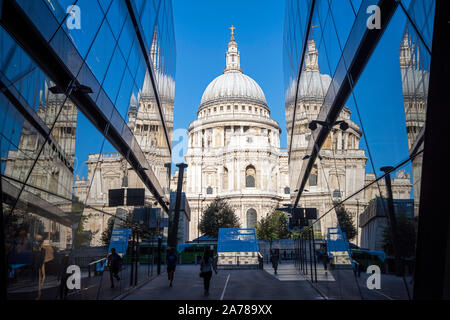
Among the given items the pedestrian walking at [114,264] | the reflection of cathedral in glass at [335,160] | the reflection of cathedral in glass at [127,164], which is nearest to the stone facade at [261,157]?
the reflection of cathedral in glass at [335,160]

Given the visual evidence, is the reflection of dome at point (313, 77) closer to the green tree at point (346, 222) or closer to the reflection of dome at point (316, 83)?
the reflection of dome at point (316, 83)

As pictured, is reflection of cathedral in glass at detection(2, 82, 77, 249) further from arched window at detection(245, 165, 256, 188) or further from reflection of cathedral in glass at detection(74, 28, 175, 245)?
arched window at detection(245, 165, 256, 188)

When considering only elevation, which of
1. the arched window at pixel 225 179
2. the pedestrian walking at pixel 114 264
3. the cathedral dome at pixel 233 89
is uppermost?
the cathedral dome at pixel 233 89

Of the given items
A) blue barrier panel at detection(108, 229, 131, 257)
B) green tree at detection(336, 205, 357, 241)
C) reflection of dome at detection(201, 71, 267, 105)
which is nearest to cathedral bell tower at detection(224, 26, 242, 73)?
reflection of dome at detection(201, 71, 267, 105)

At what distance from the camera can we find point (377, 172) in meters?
5.86

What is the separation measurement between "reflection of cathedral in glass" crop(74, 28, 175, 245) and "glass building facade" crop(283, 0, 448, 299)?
5.23 m

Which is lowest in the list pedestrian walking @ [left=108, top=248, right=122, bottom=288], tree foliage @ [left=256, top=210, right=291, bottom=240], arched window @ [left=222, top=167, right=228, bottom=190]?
tree foliage @ [left=256, top=210, right=291, bottom=240]

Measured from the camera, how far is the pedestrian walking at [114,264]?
33.6ft

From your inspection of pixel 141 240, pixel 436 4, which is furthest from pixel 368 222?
pixel 141 240

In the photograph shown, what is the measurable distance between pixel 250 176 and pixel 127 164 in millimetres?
67802

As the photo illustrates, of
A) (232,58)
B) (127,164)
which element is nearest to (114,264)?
(127,164)

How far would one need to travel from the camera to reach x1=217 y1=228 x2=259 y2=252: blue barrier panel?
Answer: 2997 centimetres

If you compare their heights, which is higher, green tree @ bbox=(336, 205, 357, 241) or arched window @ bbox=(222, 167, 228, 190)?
arched window @ bbox=(222, 167, 228, 190)

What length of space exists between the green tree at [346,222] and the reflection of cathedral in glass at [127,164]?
5.30 meters
